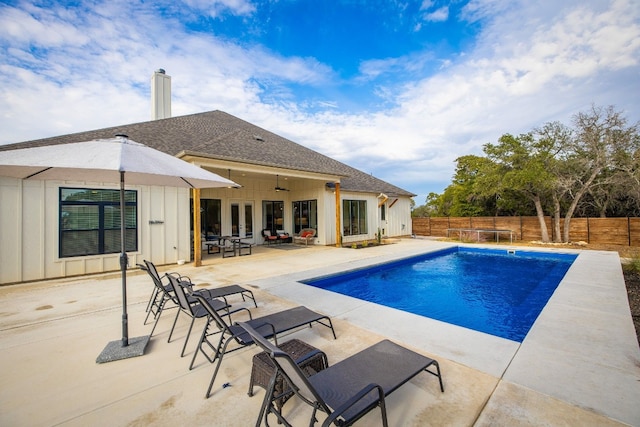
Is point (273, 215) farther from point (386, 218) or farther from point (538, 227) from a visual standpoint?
point (538, 227)

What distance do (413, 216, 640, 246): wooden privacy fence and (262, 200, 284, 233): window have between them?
1022cm

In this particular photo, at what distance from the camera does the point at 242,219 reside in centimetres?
1339

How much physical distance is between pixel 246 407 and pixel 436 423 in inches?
58.4

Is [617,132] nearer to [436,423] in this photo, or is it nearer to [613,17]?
[613,17]

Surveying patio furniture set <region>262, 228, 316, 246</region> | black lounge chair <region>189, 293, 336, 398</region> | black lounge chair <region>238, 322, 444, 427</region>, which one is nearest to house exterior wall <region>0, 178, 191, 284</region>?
patio furniture set <region>262, 228, 316, 246</region>

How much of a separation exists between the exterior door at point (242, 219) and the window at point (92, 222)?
4.98 m

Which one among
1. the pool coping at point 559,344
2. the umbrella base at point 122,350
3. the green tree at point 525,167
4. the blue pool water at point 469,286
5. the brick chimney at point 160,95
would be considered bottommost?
the blue pool water at point 469,286

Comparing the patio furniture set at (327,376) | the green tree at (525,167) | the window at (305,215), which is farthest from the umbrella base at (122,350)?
the green tree at (525,167)

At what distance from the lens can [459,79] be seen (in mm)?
11211

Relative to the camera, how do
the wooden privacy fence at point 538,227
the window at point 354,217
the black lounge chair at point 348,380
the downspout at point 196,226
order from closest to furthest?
the black lounge chair at point 348,380, the downspout at point 196,226, the wooden privacy fence at point 538,227, the window at point 354,217

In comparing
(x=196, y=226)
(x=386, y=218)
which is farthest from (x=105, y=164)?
(x=386, y=218)

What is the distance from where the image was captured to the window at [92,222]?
740 cm

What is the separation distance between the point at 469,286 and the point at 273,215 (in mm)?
10211

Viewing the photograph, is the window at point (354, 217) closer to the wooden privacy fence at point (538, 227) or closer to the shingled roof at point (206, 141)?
the shingled roof at point (206, 141)
